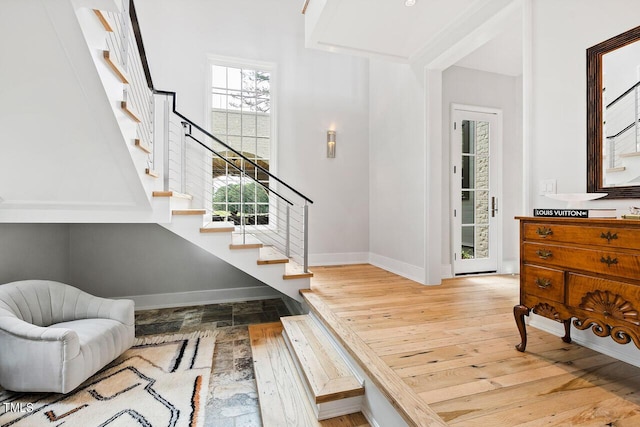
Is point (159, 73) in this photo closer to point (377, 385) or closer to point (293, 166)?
point (293, 166)

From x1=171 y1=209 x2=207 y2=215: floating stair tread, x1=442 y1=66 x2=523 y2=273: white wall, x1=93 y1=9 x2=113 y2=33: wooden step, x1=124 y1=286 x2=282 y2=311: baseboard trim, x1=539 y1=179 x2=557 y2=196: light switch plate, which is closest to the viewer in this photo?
x1=93 y1=9 x2=113 y2=33: wooden step

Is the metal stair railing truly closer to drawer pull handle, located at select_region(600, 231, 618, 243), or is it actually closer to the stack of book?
the stack of book

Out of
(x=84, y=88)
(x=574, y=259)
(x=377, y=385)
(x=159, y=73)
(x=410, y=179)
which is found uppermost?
(x=159, y=73)

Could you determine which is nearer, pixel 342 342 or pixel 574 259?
pixel 574 259

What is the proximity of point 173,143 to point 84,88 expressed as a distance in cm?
225

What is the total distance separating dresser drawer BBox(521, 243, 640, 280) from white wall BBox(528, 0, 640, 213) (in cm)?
47

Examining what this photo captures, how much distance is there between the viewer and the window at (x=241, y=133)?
13.5 feet

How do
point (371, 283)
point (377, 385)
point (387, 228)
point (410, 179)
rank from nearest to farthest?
1. point (377, 385)
2. point (371, 283)
3. point (410, 179)
4. point (387, 228)

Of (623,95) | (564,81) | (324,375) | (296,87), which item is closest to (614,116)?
(623,95)

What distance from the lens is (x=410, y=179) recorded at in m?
3.71

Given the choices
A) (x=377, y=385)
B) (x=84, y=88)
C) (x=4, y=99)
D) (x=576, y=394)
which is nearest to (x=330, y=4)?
(x=84, y=88)

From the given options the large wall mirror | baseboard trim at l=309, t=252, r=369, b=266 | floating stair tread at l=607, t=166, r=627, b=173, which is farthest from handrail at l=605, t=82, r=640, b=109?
baseboard trim at l=309, t=252, r=369, b=266

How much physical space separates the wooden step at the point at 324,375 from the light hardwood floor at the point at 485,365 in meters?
0.23

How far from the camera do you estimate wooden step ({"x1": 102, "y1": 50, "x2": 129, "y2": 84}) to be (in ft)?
5.16
